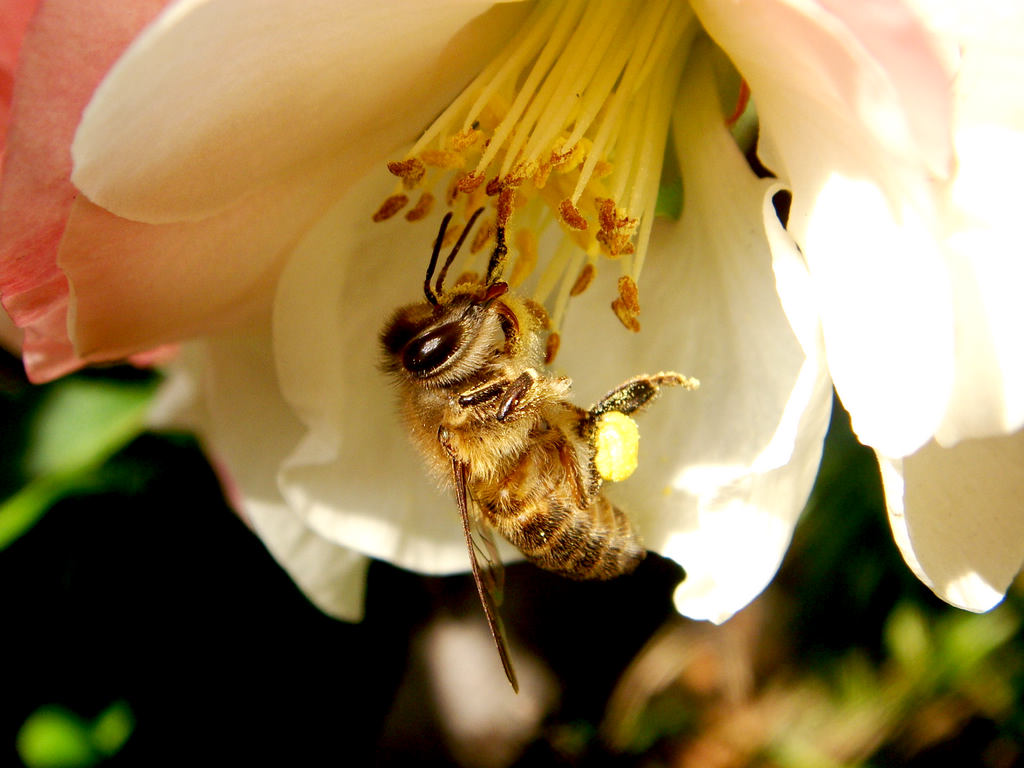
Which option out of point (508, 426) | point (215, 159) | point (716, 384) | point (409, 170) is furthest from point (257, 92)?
point (716, 384)

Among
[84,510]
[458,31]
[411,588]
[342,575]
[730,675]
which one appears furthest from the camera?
[730,675]

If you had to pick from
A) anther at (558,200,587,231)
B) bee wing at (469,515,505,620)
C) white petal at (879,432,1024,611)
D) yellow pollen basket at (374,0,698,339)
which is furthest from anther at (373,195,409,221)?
white petal at (879,432,1024,611)

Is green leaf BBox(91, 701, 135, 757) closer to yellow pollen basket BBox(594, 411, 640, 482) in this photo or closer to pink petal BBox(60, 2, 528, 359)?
pink petal BBox(60, 2, 528, 359)

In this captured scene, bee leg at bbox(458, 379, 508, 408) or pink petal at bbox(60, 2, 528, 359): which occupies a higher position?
pink petal at bbox(60, 2, 528, 359)

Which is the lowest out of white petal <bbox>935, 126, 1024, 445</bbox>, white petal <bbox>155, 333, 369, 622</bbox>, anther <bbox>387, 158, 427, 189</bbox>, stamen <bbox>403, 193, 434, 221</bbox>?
white petal <bbox>155, 333, 369, 622</bbox>

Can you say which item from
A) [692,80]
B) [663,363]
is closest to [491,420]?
[663,363]

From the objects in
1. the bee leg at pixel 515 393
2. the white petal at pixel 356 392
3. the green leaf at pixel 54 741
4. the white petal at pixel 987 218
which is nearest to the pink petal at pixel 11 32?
the white petal at pixel 356 392

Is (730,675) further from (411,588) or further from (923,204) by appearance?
(923,204)

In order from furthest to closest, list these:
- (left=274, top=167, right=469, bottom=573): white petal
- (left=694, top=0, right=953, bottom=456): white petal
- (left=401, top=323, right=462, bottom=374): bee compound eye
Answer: (left=274, top=167, right=469, bottom=573): white petal
(left=401, top=323, right=462, bottom=374): bee compound eye
(left=694, top=0, right=953, bottom=456): white petal

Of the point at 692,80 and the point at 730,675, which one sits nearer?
the point at 692,80
